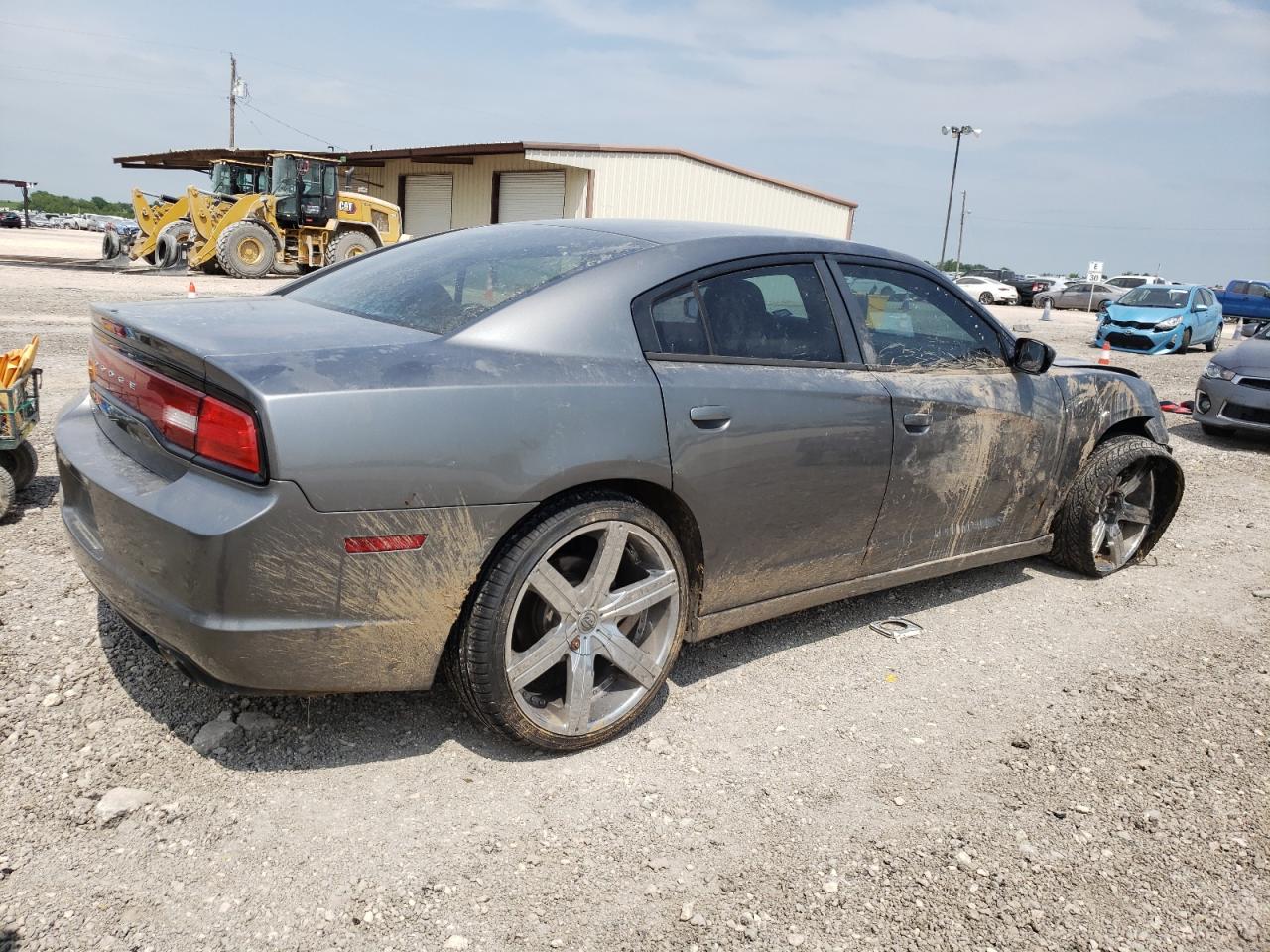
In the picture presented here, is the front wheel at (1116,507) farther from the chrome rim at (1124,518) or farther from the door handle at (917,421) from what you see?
the door handle at (917,421)

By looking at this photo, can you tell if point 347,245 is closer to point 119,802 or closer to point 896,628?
point 896,628

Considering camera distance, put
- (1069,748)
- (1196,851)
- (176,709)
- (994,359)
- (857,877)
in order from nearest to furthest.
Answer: (857,877) → (1196,851) → (176,709) → (1069,748) → (994,359)

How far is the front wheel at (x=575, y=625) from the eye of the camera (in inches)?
105

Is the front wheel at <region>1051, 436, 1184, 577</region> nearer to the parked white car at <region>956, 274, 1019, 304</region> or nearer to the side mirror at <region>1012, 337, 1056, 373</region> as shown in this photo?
the side mirror at <region>1012, 337, 1056, 373</region>

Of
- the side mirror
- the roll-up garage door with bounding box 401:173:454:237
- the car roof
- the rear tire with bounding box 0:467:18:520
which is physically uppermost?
the roll-up garage door with bounding box 401:173:454:237

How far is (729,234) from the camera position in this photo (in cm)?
341

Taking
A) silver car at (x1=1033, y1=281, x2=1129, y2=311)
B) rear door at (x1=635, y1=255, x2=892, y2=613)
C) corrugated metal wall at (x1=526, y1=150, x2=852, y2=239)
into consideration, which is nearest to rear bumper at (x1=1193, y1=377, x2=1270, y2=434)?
rear door at (x1=635, y1=255, x2=892, y2=613)

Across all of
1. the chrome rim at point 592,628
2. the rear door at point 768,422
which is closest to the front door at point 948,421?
the rear door at point 768,422

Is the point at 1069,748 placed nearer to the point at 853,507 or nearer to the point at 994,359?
the point at 853,507

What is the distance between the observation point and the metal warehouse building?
29.4 metres

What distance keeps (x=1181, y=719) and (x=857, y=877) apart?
67.1 inches

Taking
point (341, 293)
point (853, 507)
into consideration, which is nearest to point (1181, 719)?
point (853, 507)

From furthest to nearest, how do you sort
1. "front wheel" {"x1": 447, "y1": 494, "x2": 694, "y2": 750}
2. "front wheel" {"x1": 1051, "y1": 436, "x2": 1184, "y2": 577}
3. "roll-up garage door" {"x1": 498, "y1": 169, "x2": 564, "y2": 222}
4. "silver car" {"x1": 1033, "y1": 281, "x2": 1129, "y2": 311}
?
1. "silver car" {"x1": 1033, "y1": 281, "x2": 1129, "y2": 311}
2. "roll-up garage door" {"x1": 498, "y1": 169, "x2": 564, "y2": 222}
3. "front wheel" {"x1": 1051, "y1": 436, "x2": 1184, "y2": 577}
4. "front wheel" {"x1": 447, "y1": 494, "x2": 694, "y2": 750}

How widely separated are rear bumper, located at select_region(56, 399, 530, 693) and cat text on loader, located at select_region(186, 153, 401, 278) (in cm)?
2064
